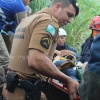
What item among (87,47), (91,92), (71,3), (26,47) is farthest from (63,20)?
(87,47)

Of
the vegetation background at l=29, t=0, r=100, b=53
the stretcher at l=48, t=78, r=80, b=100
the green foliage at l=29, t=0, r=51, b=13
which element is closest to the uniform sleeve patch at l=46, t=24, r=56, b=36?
the stretcher at l=48, t=78, r=80, b=100

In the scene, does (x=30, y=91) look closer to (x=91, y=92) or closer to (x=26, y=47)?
(x=26, y=47)

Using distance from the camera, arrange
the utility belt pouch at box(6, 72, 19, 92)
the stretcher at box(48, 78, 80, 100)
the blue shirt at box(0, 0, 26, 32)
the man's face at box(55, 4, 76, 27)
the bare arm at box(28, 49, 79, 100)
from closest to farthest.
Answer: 1. the bare arm at box(28, 49, 79, 100)
2. the utility belt pouch at box(6, 72, 19, 92)
3. the man's face at box(55, 4, 76, 27)
4. the stretcher at box(48, 78, 80, 100)
5. the blue shirt at box(0, 0, 26, 32)

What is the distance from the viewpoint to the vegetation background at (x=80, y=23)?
7852 millimetres

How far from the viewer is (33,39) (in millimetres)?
2273

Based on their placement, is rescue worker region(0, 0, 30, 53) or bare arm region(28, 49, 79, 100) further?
rescue worker region(0, 0, 30, 53)

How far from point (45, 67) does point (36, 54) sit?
0.14 m

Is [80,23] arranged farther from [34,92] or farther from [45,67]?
[45,67]

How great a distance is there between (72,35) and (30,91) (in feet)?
18.6

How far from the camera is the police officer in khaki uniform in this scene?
2.26 metres

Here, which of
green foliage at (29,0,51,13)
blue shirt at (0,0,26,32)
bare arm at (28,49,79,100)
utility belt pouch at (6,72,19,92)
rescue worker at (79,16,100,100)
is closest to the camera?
rescue worker at (79,16,100,100)

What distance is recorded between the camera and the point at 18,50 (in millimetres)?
2451

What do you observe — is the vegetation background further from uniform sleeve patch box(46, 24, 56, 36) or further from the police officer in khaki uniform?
uniform sleeve patch box(46, 24, 56, 36)

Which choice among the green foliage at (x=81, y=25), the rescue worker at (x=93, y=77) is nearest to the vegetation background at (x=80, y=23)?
the green foliage at (x=81, y=25)
